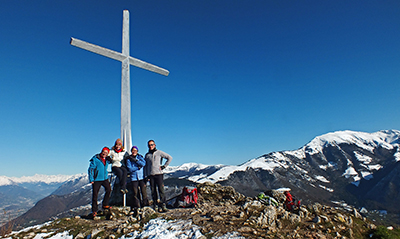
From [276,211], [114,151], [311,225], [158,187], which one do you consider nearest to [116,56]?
[114,151]

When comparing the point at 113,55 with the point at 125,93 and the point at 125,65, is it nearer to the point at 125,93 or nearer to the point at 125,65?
the point at 125,65

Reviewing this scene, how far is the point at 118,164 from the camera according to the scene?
37.0ft

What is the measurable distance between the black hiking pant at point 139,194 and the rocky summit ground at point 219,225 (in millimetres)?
800

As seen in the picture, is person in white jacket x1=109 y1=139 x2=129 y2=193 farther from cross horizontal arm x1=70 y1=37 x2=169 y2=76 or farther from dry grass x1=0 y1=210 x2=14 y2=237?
cross horizontal arm x1=70 y1=37 x2=169 y2=76

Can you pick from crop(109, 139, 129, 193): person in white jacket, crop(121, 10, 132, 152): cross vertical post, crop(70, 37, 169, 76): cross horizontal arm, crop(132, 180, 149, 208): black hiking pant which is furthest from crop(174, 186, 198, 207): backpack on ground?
crop(70, 37, 169, 76): cross horizontal arm

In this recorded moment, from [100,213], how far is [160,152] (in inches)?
155

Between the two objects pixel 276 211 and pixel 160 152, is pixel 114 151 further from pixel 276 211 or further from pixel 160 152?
pixel 276 211

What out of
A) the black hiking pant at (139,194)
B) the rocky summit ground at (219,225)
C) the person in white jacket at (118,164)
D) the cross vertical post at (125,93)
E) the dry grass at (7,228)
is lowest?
the rocky summit ground at (219,225)

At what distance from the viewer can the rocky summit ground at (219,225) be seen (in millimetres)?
7816

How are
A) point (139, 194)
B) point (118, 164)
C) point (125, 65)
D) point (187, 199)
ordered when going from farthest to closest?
point (125, 65) < point (139, 194) < point (187, 199) < point (118, 164)

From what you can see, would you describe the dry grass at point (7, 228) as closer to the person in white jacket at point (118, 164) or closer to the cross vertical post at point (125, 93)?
the person in white jacket at point (118, 164)

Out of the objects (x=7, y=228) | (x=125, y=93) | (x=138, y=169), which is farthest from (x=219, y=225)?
(x=125, y=93)

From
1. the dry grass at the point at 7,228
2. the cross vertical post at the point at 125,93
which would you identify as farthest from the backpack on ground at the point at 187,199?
the dry grass at the point at 7,228

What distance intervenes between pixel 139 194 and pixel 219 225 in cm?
532
